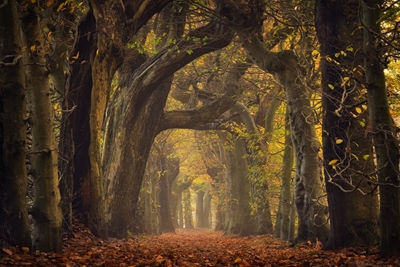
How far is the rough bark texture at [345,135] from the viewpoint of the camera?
689 cm

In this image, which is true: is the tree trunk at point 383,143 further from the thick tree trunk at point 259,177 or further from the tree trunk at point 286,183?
the thick tree trunk at point 259,177

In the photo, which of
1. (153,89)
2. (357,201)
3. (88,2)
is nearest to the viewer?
(357,201)

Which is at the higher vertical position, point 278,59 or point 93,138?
point 278,59

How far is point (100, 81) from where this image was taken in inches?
351

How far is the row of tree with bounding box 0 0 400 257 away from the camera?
5680 mm

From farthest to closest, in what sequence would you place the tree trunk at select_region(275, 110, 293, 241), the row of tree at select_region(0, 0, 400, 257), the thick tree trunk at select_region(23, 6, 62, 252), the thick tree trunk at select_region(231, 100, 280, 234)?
the thick tree trunk at select_region(231, 100, 280, 234) → the tree trunk at select_region(275, 110, 293, 241) → the thick tree trunk at select_region(23, 6, 62, 252) → the row of tree at select_region(0, 0, 400, 257)

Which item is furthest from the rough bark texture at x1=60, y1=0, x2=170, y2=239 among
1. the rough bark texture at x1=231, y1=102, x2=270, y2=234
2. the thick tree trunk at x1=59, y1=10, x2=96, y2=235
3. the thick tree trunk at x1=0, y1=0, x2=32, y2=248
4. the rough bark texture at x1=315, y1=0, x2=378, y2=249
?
the rough bark texture at x1=231, y1=102, x2=270, y2=234

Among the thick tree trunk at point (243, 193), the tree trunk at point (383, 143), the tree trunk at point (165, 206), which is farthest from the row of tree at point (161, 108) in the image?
the tree trunk at point (165, 206)

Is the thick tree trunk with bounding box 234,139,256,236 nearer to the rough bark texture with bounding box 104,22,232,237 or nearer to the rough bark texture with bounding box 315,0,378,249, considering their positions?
the rough bark texture with bounding box 104,22,232,237

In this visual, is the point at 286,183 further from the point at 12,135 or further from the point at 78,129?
the point at 12,135

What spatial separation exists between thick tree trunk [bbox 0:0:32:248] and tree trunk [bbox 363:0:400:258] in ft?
16.1

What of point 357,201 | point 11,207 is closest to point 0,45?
point 11,207

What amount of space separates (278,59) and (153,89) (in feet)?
14.2

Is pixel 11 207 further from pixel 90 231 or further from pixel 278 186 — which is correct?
pixel 278 186
